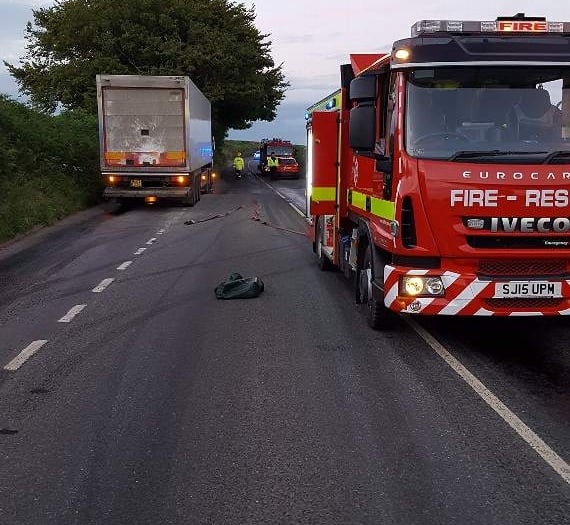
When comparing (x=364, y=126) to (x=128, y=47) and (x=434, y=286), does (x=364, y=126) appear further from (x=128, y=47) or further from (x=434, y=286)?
(x=128, y=47)

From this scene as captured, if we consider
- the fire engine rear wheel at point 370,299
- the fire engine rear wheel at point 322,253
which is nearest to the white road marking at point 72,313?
the fire engine rear wheel at point 370,299

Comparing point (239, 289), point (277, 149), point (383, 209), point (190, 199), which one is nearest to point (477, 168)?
point (383, 209)

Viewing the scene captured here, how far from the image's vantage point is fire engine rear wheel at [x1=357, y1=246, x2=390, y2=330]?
275 inches

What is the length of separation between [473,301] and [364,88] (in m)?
2.13

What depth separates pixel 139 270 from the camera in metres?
11.0

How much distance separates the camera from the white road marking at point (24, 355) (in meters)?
6.03

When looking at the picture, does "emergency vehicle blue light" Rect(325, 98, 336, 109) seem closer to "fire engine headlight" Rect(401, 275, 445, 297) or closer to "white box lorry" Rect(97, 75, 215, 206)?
"fire engine headlight" Rect(401, 275, 445, 297)

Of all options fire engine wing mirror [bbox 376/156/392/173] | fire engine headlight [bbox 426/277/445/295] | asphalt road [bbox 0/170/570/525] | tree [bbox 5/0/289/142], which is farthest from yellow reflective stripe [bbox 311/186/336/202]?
tree [bbox 5/0/289/142]

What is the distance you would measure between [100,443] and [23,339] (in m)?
2.91

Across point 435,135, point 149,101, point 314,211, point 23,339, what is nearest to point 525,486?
point 435,135

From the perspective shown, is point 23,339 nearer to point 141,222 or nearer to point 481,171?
point 481,171

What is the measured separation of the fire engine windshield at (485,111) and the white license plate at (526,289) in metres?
1.12

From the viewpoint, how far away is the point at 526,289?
19.5 feet

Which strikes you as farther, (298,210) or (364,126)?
(298,210)
